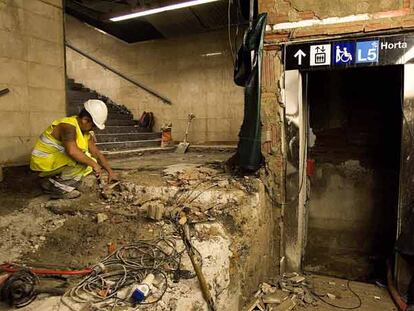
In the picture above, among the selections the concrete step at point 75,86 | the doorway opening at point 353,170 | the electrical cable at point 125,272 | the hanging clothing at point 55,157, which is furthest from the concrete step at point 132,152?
the doorway opening at point 353,170

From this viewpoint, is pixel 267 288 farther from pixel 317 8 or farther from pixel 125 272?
pixel 317 8

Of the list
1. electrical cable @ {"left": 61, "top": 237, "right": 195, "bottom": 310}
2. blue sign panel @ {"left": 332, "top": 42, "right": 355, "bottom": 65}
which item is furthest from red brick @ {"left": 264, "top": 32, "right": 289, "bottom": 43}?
electrical cable @ {"left": 61, "top": 237, "right": 195, "bottom": 310}

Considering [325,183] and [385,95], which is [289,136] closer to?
[325,183]

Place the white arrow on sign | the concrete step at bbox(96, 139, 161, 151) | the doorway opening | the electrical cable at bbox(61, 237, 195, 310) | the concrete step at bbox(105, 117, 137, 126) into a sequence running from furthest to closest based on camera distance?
1. the concrete step at bbox(105, 117, 137, 126)
2. the concrete step at bbox(96, 139, 161, 151)
3. the doorway opening
4. the white arrow on sign
5. the electrical cable at bbox(61, 237, 195, 310)

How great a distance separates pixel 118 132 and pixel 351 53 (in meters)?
4.70

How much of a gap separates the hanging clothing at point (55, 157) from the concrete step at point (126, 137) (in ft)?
7.22

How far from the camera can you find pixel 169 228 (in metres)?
2.76

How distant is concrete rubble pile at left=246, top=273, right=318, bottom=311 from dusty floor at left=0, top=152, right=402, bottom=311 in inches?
4.1

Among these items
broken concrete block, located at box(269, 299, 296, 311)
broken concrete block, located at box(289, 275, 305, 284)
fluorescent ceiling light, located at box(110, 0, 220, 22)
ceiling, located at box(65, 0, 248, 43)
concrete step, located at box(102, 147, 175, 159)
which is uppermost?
ceiling, located at box(65, 0, 248, 43)

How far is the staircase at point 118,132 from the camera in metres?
5.68

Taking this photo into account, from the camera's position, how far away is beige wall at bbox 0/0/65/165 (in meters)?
3.65

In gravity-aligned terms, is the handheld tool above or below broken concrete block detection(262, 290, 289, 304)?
above

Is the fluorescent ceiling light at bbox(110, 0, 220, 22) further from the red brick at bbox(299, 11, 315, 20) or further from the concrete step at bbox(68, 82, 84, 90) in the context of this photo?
the red brick at bbox(299, 11, 315, 20)

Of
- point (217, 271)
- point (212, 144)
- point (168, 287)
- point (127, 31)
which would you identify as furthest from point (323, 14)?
point (127, 31)
